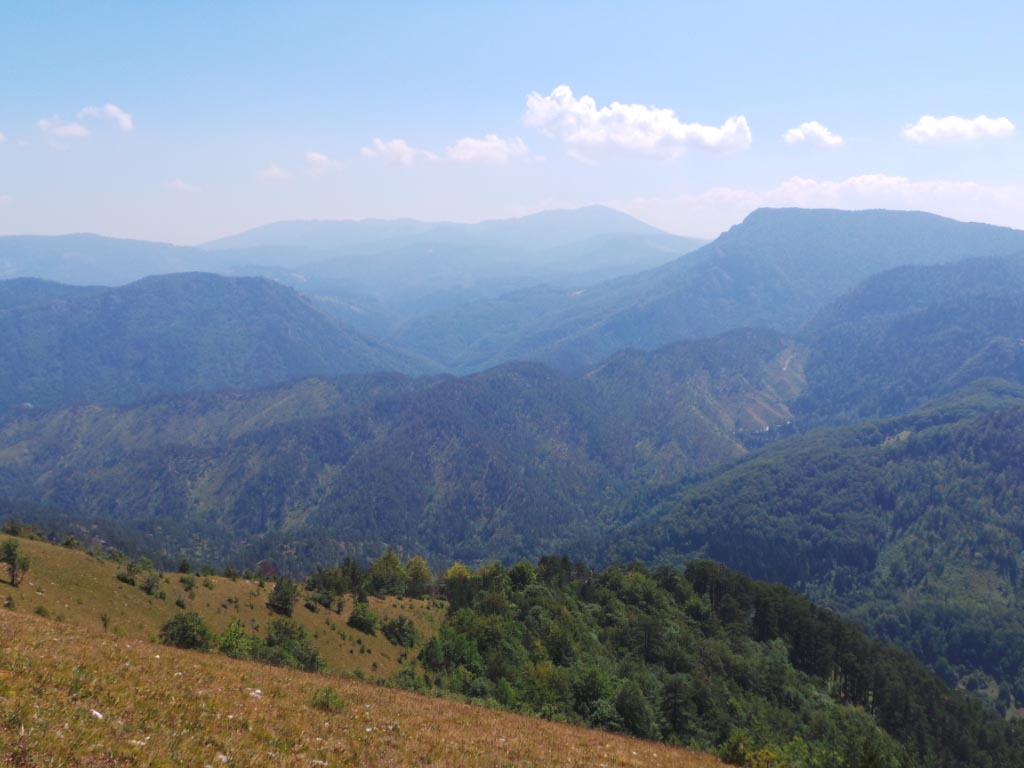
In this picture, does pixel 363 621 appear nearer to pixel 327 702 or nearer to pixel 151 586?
pixel 151 586

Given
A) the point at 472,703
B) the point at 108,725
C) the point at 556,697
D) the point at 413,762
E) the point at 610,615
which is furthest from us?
the point at 610,615

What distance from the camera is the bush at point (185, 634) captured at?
3890cm

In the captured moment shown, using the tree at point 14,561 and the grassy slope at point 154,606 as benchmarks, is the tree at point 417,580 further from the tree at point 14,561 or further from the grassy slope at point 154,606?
the tree at point 14,561

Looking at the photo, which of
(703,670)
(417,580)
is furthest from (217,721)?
(417,580)

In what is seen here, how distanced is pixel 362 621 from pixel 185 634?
33.8 m

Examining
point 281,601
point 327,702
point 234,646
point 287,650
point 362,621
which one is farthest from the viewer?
point 362,621

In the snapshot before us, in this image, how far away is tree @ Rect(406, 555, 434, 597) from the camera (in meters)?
106

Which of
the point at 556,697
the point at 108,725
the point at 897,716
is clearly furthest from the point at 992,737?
the point at 108,725

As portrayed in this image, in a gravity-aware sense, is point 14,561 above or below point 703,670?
above

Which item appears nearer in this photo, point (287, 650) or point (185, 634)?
point (185, 634)

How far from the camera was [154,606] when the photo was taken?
5691 cm

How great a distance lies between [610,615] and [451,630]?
95.8 ft

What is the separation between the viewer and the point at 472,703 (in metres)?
41.7

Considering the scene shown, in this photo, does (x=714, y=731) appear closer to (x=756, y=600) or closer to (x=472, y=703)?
(x=472, y=703)
